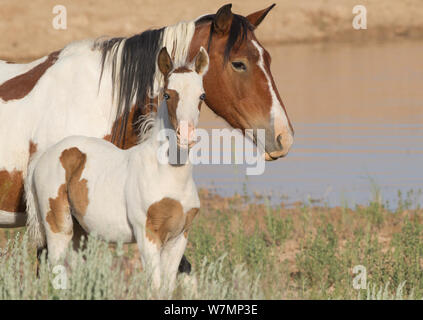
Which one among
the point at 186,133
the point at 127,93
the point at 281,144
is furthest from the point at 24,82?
the point at 186,133

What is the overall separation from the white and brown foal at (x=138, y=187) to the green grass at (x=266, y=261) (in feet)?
0.65

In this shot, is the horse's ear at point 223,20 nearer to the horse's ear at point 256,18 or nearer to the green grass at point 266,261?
the horse's ear at point 256,18

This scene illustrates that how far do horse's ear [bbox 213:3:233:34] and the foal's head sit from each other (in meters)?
1.33

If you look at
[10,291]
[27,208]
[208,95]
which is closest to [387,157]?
[208,95]

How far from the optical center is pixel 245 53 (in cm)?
753

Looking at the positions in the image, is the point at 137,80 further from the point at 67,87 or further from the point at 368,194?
the point at 368,194

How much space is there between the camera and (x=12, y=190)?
7891 millimetres

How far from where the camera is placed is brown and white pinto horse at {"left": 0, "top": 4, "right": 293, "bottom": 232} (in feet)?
24.5

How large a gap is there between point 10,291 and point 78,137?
138 cm

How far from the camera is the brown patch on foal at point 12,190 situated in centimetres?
786

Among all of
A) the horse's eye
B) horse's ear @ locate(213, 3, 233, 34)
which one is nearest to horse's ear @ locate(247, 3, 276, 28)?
horse's ear @ locate(213, 3, 233, 34)

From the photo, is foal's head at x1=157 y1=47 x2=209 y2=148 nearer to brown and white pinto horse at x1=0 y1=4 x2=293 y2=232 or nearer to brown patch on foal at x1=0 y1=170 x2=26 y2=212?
brown and white pinto horse at x1=0 y1=4 x2=293 y2=232

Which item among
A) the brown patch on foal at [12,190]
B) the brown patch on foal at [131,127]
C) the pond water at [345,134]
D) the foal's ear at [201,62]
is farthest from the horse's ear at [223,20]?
the pond water at [345,134]

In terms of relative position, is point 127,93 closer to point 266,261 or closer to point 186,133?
point 186,133
